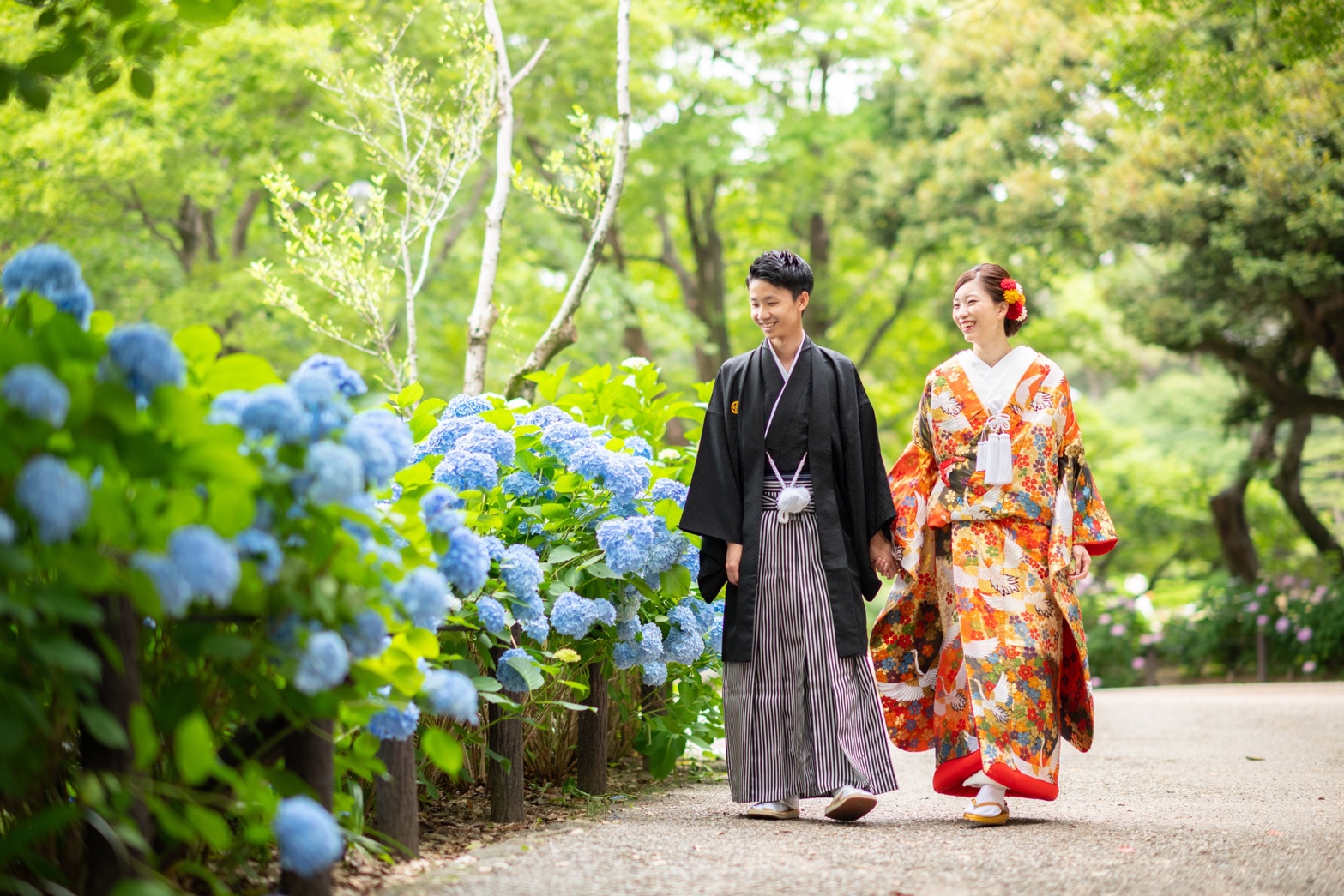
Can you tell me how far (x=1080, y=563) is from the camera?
12.4ft

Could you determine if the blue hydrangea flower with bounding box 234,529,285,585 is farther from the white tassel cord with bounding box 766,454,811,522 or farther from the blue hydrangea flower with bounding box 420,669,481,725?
the white tassel cord with bounding box 766,454,811,522

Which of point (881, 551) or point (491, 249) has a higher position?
point (491, 249)

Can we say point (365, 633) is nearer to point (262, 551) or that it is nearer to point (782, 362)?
point (262, 551)

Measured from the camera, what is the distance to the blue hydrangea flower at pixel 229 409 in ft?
6.24

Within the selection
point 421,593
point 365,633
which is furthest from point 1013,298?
point 365,633

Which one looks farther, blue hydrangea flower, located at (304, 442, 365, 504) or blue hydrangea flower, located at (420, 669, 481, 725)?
blue hydrangea flower, located at (420, 669, 481, 725)

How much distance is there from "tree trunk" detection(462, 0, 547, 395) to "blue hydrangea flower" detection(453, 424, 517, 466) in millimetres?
1539

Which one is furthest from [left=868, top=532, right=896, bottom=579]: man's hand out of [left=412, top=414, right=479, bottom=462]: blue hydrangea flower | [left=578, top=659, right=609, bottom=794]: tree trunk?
[left=412, top=414, right=479, bottom=462]: blue hydrangea flower

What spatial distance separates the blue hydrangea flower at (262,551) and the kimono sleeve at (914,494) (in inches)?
93.6

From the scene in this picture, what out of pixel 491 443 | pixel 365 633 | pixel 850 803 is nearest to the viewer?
pixel 365 633

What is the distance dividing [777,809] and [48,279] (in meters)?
2.52

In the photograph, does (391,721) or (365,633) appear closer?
(365,633)

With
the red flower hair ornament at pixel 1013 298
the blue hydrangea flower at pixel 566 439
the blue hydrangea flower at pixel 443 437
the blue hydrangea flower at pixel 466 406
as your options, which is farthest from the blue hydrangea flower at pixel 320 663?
the red flower hair ornament at pixel 1013 298

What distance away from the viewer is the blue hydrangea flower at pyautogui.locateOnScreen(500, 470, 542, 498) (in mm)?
3373
